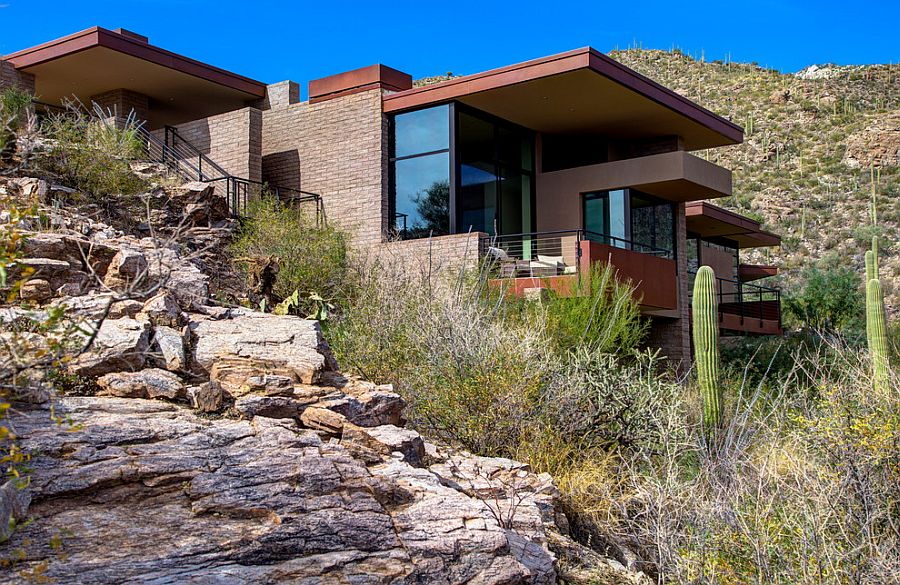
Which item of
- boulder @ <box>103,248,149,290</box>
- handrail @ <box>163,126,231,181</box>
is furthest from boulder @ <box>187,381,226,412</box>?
handrail @ <box>163,126,231,181</box>

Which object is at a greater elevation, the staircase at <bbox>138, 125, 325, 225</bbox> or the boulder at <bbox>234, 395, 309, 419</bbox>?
the staircase at <bbox>138, 125, 325, 225</bbox>

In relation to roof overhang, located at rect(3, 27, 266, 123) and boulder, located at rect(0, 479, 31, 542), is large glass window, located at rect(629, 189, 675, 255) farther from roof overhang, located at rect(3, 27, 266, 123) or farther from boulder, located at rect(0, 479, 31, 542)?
boulder, located at rect(0, 479, 31, 542)

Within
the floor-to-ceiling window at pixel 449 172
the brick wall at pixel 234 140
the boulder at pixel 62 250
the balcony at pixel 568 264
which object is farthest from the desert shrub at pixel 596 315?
the brick wall at pixel 234 140

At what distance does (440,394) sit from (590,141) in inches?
501

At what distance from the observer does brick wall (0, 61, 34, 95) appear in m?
22.1

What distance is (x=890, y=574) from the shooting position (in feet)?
26.1

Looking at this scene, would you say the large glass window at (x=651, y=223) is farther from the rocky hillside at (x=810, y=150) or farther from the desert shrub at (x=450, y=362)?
the rocky hillside at (x=810, y=150)

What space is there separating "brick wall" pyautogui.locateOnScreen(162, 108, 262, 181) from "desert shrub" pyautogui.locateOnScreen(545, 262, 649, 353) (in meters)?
8.08

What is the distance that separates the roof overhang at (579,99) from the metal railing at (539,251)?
262cm

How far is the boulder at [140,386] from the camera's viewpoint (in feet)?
28.0

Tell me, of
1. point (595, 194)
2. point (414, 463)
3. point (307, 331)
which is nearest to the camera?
point (414, 463)

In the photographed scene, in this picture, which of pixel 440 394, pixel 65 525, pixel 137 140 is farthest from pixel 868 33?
pixel 65 525

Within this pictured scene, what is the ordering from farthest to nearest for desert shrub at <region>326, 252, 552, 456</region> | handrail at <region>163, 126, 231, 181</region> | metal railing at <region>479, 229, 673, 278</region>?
handrail at <region>163, 126, 231, 181</region>, metal railing at <region>479, 229, 673, 278</region>, desert shrub at <region>326, 252, 552, 456</region>

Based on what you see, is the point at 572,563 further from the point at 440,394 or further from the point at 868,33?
the point at 868,33
